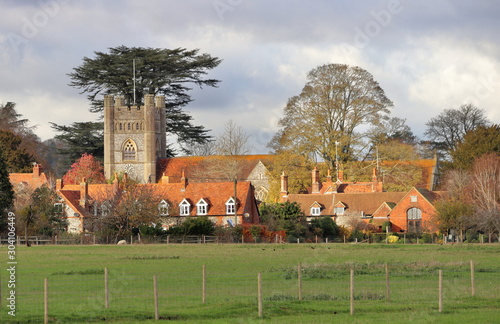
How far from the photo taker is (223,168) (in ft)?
327

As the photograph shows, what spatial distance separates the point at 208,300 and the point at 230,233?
140ft

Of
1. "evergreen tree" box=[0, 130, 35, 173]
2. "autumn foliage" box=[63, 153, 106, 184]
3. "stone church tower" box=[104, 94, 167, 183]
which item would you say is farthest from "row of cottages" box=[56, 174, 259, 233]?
"stone church tower" box=[104, 94, 167, 183]

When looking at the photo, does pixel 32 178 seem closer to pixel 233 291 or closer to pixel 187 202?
pixel 187 202

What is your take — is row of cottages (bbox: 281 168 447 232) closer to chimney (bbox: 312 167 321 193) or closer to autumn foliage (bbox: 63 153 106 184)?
chimney (bbox: 312 167 321 193)

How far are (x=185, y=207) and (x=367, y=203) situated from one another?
18.1 meters

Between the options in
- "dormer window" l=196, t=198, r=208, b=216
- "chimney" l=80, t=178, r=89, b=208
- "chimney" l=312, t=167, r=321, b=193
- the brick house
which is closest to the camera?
"chimney" l=80, t=178, r=89, b=208

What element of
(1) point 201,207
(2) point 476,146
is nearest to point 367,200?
(2) point 476,146

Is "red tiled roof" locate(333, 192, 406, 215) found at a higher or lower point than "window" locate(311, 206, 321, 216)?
higher

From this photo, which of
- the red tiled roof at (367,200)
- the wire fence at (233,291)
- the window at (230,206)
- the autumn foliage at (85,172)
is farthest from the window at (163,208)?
the wire fence at (233,291)

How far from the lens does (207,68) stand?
108 metres

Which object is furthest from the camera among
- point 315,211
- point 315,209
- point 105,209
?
point 315,209

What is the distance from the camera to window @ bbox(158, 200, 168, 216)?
74675 mm

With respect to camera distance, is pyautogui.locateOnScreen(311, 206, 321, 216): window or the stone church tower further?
the stone church tower

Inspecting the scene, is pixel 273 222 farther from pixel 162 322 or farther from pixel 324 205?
pixel 162 322
